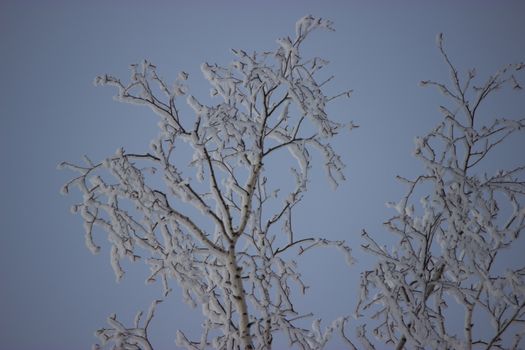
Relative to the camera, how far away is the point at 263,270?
11.7ft

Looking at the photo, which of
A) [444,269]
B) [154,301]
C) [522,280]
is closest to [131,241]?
[154,301]

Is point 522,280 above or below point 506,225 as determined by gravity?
below

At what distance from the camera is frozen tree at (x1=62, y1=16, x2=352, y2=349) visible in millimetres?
3143

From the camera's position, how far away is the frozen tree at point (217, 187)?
10.3 feet

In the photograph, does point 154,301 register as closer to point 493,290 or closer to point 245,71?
point 245,71

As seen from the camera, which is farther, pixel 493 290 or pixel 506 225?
pixel 506 225

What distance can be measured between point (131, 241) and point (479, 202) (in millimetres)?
2420

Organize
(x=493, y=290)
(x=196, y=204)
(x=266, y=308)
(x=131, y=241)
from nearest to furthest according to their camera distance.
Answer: (x=493, y=290) < (x=131, y=241) < (x=196, y=204) < (x=266, y=308)

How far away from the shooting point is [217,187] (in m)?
3.44

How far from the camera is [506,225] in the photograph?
10.8 ft

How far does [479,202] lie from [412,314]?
876 millimetres

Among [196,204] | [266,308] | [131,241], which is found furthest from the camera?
[266,308]

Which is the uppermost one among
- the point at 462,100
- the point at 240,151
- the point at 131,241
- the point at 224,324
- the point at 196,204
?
the point at 462,100

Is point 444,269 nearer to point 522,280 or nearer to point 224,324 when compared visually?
point 522,280
